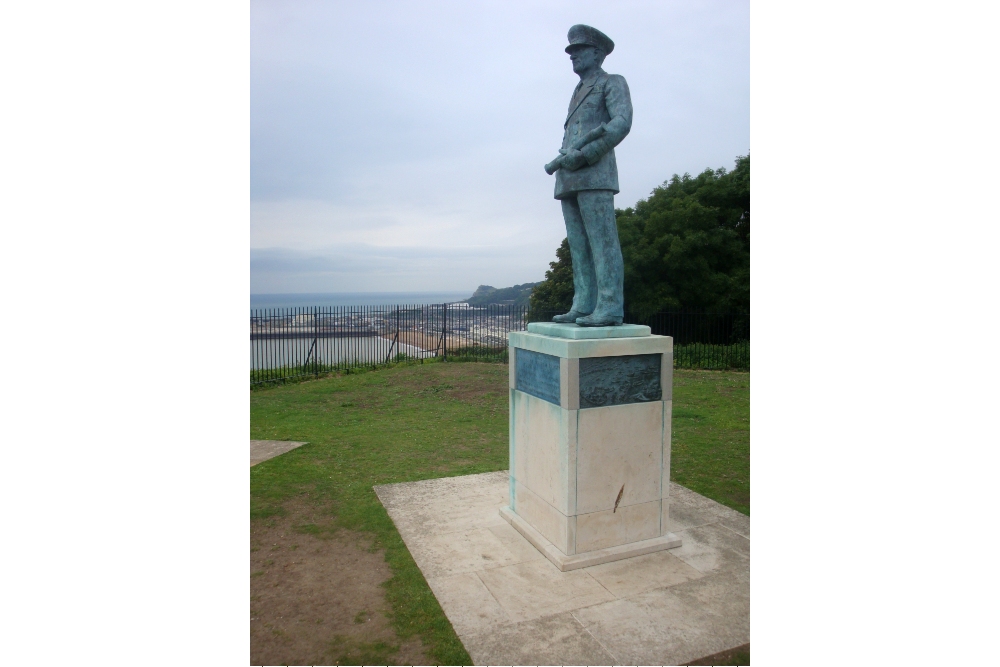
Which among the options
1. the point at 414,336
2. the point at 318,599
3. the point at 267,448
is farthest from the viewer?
the point at 414,336

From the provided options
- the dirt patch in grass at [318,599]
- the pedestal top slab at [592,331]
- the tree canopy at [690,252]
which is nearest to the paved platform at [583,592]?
the dirt patch in grass at [318,599]

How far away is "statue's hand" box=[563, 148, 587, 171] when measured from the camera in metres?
4.44

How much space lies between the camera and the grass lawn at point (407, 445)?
4.30m

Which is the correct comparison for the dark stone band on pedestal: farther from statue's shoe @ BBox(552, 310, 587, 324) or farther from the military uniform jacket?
the military uniform jacket

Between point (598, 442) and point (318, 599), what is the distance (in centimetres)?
207

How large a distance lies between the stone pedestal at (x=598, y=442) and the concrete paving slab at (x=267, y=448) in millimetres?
3862

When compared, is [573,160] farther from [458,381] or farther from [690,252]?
[690,252]

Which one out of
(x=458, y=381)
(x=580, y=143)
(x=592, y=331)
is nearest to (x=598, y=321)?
(x=592, y=331)

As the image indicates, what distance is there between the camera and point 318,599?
3.85 m

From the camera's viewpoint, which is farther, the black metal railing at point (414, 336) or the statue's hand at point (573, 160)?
the black metal railing at point (414, 336)

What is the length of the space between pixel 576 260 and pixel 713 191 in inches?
630

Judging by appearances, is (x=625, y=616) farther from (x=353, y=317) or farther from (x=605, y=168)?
(x=353, y=317)

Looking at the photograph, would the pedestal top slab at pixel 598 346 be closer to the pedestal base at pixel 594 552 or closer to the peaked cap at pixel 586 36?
the pedestal base at pixel 594 552

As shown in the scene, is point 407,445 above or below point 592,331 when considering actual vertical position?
below
